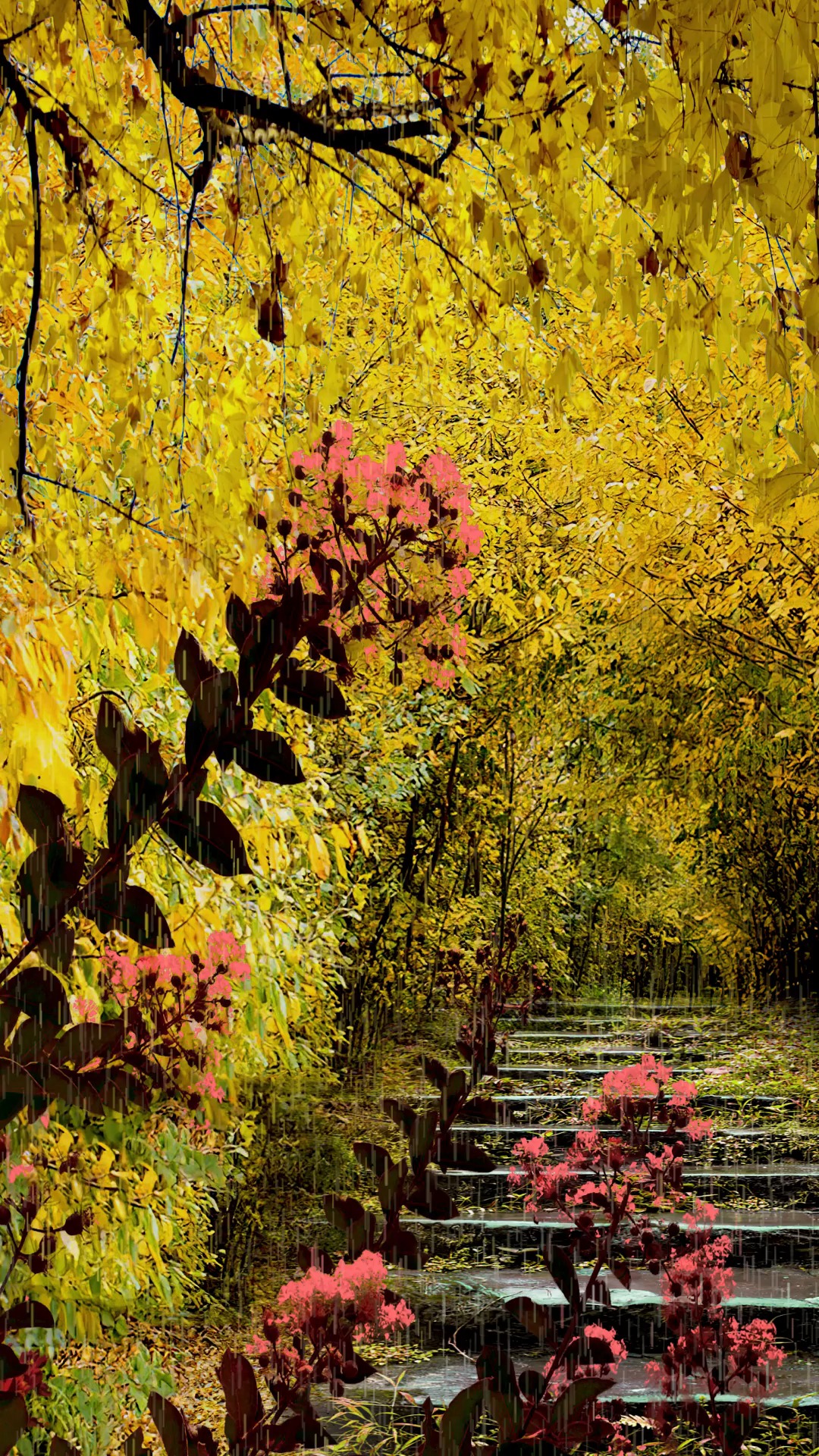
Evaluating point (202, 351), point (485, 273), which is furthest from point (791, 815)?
point (202, 351)

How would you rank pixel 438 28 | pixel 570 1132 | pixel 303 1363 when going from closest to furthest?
pixel 303 1363
pixel 438 28
pixel 570 1132

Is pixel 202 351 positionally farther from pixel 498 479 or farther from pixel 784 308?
pixel 498 479

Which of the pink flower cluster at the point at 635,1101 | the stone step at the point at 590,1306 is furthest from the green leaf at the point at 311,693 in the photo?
the stone step at the point at 590,1306

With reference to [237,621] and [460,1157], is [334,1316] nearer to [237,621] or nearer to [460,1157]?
[460,1157]

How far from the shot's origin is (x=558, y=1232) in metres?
5.09

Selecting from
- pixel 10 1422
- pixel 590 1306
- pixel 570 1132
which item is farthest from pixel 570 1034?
pixel 10 1422

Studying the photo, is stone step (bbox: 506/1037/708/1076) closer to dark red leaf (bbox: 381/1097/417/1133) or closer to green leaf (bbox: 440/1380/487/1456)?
dark red leaf (bbox: 381/1097/417/1133)

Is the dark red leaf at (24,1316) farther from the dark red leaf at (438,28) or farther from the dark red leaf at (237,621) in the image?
the dark red leaf at (438,28)

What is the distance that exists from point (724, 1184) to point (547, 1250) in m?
A: 2.46

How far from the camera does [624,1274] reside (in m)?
2.32

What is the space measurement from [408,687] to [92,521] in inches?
126

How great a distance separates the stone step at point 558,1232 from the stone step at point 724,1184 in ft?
0.53

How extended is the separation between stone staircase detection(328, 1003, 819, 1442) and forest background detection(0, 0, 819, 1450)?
2.80ft

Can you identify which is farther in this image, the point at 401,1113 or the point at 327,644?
the point at 401,1113
